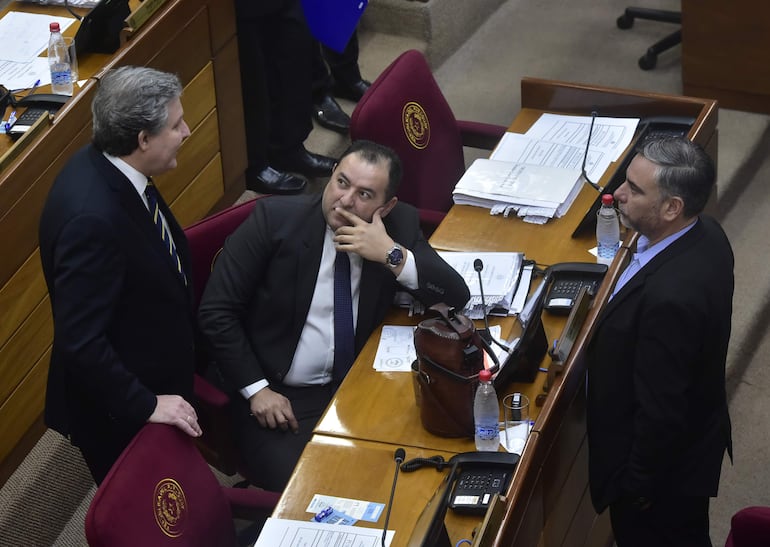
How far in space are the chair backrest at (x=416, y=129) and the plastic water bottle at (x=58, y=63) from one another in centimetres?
93

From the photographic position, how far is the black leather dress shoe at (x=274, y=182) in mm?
4578

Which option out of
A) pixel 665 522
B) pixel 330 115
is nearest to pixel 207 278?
pixel 665 522

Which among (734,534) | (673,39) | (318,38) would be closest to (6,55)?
(318,38)

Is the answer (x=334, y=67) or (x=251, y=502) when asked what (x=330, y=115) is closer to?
(x=334, y=67)

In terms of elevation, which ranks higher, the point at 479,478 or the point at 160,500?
the point at 160,500

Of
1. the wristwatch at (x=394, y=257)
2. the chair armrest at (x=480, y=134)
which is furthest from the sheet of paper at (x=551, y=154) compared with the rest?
the wristwatch at (x=394, y=257)

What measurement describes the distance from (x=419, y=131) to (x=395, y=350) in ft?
3.52

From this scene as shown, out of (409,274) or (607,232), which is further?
(607,232)

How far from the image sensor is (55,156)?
355 centimetres

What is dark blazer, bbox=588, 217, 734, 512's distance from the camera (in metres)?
2.62

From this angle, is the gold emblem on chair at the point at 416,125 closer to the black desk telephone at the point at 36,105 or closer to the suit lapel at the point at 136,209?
the black desk telephone at the point at 36,105

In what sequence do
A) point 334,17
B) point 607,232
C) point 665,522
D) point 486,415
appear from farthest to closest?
point 334,17 → point 607,232 → point 665,522 → point 486,415

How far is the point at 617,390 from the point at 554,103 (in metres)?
1.62

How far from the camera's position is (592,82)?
223 inches
